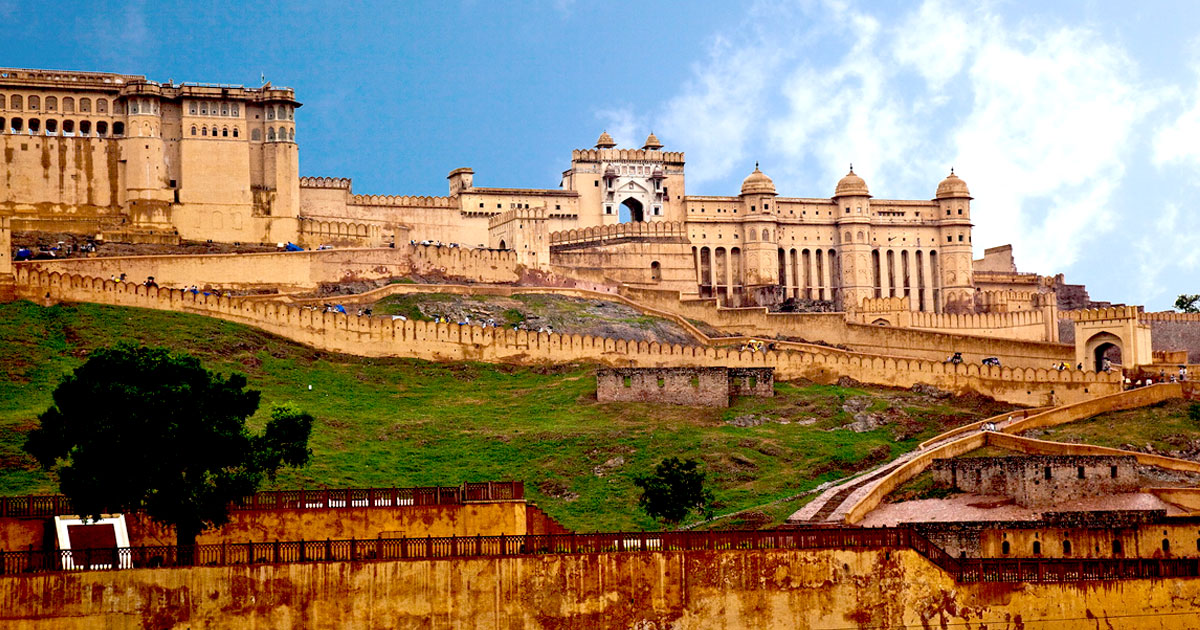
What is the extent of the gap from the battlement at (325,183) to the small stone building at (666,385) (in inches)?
1157

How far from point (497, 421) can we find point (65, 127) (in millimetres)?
33157

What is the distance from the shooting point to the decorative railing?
1395 inches

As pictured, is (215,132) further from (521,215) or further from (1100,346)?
(1100,346)

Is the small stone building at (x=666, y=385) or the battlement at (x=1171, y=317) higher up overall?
the battlement at (x=1171, y=317)

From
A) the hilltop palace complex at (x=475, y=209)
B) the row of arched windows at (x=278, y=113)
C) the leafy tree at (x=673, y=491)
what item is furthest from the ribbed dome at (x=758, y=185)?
the leafy tree at (x=673, y=491)

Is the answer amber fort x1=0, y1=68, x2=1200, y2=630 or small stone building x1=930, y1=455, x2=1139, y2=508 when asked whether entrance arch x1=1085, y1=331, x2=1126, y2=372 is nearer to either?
amber fort x1=0, y1=68, x2=1200, y2=630

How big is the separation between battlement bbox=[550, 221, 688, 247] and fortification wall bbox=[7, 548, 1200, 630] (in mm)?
55175

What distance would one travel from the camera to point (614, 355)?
67.8 metres

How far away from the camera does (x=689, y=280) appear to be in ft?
289

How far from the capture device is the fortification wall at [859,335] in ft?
234

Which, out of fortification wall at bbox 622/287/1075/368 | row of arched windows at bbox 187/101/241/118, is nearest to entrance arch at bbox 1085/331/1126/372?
fortification wall at bbox 622/287/1075/368

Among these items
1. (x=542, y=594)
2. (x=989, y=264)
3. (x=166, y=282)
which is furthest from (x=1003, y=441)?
(x=989, y=264)

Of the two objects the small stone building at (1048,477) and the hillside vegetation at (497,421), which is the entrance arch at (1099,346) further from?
the small stone building at (1048,477)

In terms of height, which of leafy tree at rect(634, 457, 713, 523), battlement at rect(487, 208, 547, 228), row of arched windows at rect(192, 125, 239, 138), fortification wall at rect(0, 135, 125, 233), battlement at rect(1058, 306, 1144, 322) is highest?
row of arched windows at rect(192, 125, 239, 138)
